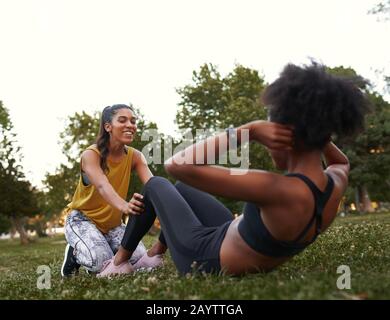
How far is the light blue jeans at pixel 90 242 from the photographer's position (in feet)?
21.9

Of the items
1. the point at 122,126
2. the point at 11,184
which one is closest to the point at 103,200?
the point at 122,126

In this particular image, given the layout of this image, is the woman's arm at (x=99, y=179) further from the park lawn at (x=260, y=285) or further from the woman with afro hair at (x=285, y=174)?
the woman with afro hair at (x=285, y=174)

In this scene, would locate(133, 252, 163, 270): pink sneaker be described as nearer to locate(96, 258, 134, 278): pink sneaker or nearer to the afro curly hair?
locate(96, 258, 134, 278): pink sneaker

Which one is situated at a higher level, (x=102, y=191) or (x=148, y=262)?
(x=102, y=191)

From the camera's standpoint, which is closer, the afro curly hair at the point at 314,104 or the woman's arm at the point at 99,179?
the afro curly hair at the point at 314,104

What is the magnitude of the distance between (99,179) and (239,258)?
2.70 meters

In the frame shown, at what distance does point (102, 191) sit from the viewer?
629 centimetres

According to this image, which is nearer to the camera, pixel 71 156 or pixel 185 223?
pixel 185 223

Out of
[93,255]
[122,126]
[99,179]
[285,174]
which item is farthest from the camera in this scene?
[122,126]

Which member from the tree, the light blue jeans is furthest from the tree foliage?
the light blue jeans

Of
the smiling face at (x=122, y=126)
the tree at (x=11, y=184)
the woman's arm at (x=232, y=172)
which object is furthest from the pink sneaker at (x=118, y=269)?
the tree at (x=11, y=184)

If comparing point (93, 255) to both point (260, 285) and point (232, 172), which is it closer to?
point (260, 285)

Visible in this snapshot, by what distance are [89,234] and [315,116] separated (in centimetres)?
435
